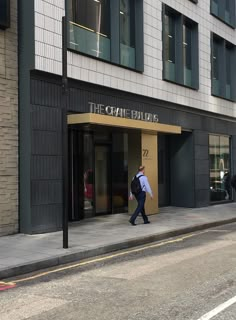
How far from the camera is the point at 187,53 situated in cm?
2098

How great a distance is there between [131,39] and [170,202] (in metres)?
7.35

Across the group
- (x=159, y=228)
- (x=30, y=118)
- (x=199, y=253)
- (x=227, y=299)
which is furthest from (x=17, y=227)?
(x=227, y=299)

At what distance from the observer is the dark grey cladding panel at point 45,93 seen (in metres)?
12.4

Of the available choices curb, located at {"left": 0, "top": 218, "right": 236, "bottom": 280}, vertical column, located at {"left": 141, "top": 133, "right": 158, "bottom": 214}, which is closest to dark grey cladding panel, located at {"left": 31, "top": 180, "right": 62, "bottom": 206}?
curb, located at {"left": 0, "top": 218, "right": 236, "bottom": 280}

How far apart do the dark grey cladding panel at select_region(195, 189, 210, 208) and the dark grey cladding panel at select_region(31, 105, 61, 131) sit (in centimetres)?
916

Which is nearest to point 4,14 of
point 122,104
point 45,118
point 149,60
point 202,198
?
point 45,118

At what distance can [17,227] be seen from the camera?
1234 cm

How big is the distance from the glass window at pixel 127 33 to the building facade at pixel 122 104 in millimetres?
41

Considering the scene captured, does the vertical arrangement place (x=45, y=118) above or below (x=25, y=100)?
below

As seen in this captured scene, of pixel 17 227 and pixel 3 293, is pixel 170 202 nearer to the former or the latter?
Answer: pixel 17 227

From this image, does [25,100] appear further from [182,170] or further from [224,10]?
[224,10]

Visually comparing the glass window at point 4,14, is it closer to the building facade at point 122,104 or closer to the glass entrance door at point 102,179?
the building facade at point 122,104

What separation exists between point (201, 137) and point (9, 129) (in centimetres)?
1115

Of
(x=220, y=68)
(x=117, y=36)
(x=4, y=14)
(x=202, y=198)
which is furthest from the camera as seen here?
(x=220, y=68)
